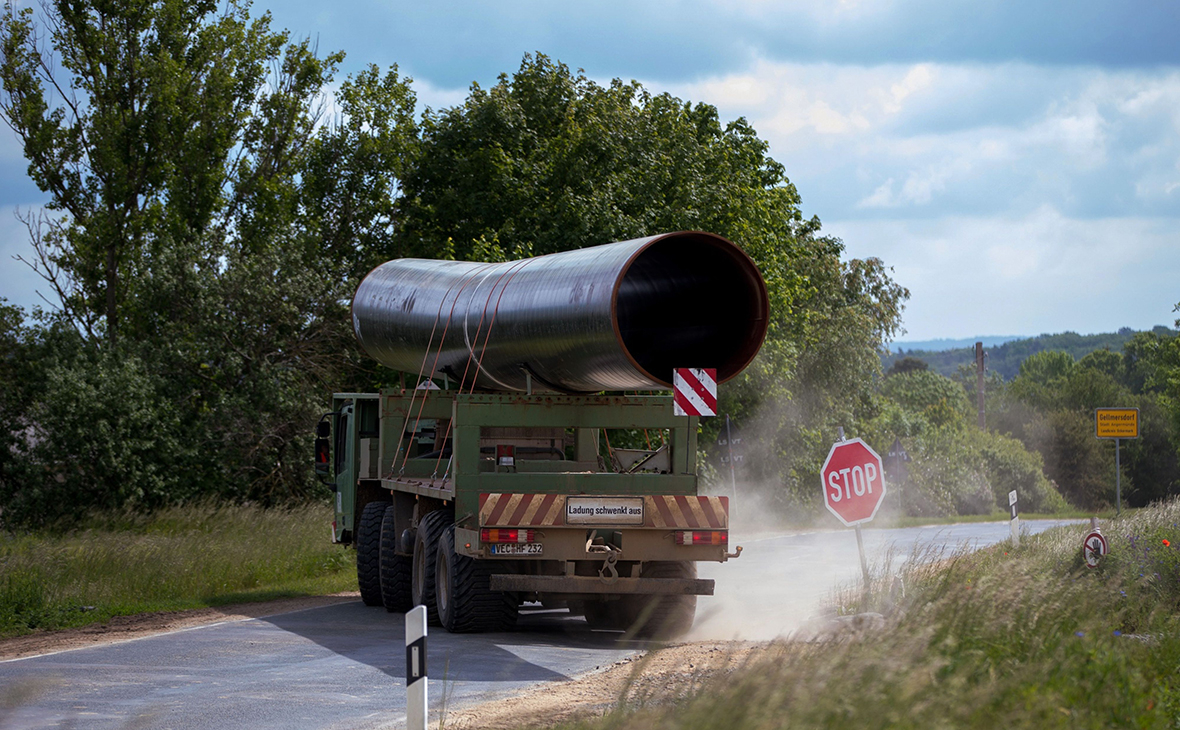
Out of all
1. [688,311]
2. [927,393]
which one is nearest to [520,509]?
[688,311]

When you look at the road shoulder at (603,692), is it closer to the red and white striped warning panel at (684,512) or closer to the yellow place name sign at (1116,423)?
the red and white striped warning panel at (684,512)

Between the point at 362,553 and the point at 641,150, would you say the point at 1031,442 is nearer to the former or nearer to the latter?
the point at 641,150

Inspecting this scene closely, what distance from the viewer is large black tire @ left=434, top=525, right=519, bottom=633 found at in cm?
1262

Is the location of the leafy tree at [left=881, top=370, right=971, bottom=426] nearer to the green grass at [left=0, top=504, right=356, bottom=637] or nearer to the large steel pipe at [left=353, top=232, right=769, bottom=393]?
the green grass at [left=0, top=504, right=356, bottom=637]

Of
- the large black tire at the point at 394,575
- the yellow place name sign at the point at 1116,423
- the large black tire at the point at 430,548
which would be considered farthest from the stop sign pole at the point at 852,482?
the yellow place name sign at the point at 1116,423

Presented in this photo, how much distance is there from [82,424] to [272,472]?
436 centimetres

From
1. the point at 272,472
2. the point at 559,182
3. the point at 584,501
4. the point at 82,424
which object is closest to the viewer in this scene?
the point at 584,501

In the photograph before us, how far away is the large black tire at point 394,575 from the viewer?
15.4 meters

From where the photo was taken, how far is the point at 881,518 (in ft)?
148

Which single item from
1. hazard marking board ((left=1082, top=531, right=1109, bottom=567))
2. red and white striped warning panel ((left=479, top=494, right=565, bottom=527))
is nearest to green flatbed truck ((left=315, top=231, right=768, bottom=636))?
red and white striped warning panel ((left=479, top=494, right=565, bottom=527))

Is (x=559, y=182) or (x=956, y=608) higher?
(x=559, y=182)

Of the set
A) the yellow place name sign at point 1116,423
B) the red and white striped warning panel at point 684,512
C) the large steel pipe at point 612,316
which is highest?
the large steel pipe at point 612,316

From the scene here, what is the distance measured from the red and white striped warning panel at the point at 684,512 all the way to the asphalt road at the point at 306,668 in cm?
120

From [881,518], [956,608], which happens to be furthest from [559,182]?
[956,608]
